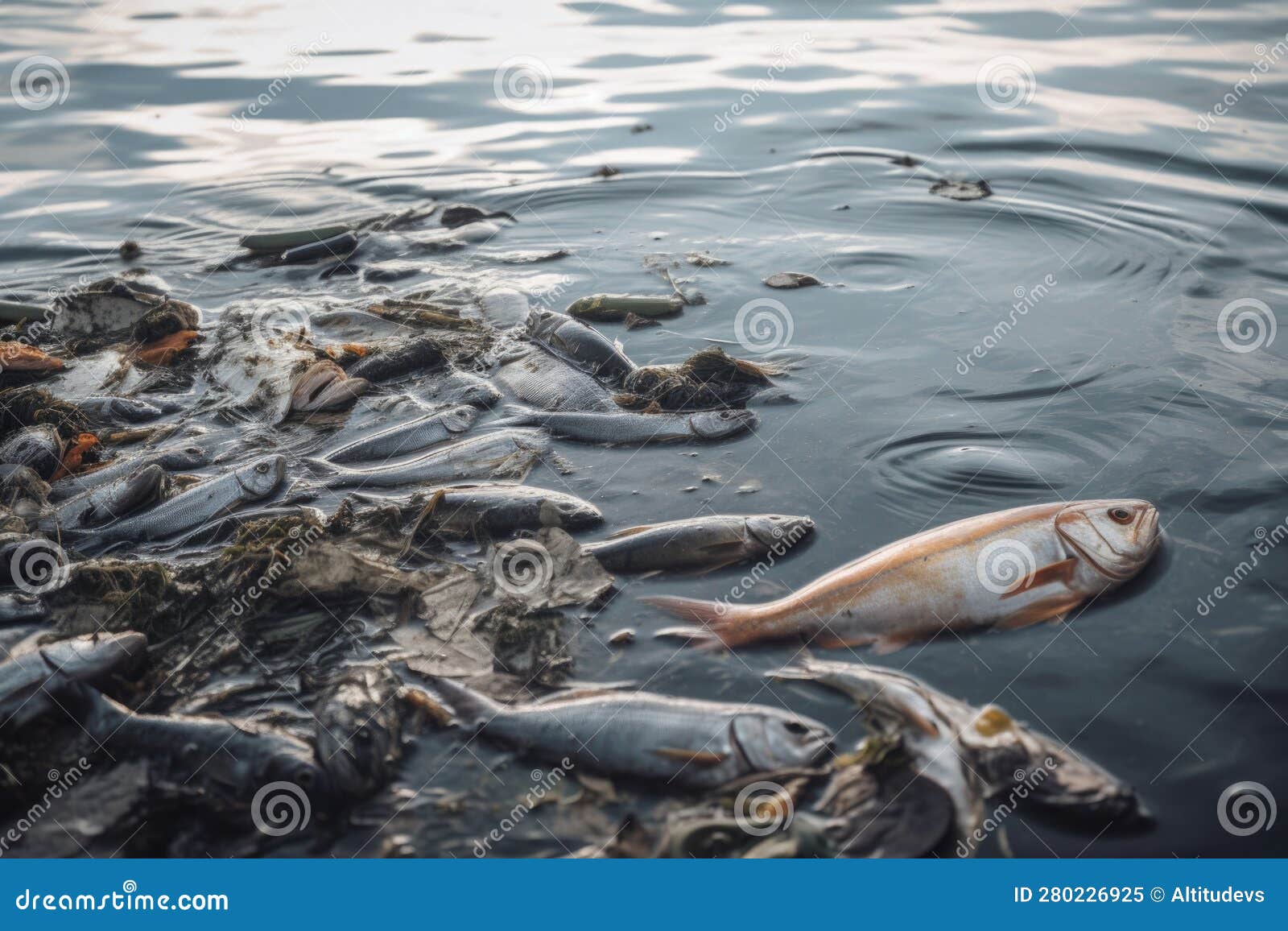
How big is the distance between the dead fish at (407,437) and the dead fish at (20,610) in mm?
1758

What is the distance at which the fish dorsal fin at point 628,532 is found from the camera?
497cm

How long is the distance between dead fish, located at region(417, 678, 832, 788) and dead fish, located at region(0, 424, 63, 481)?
3600mm

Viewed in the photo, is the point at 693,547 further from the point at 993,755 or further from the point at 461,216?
the point at 461,216

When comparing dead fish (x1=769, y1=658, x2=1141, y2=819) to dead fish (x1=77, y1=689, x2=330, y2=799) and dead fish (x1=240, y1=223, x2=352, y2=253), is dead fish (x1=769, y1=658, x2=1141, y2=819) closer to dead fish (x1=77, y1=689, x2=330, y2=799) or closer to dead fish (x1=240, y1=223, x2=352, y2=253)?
dead fish (x1=77, y1=689, x2=330, y2=799)

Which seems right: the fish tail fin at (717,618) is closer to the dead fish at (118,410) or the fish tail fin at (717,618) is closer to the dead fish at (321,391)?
the dead fish at (321,391)

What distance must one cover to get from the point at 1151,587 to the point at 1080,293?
4131 millimetres

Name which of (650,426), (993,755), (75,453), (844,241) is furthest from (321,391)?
(844,241)

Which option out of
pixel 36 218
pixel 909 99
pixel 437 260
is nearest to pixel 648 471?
pixel 437 260

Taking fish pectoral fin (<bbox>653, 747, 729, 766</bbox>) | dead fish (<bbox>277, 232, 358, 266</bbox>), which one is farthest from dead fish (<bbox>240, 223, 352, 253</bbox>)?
fish pectoral fin (<bbox>653, 747, 729, 766</bbox>)

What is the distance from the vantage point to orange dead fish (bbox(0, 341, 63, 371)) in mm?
7238

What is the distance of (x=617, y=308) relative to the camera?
26.6ft

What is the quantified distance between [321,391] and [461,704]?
343cm

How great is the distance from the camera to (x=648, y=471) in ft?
19.1

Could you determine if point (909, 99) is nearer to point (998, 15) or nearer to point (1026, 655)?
point (998, 15)
